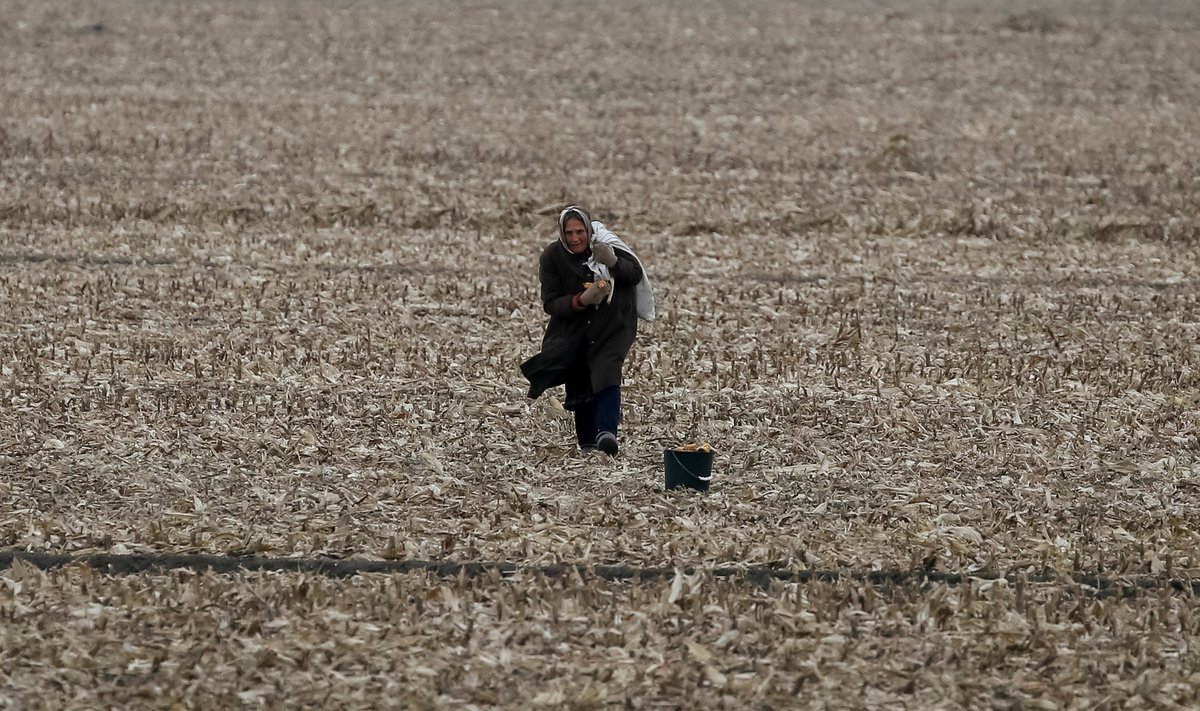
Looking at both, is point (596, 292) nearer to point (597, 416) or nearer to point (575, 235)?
point (575, 235)

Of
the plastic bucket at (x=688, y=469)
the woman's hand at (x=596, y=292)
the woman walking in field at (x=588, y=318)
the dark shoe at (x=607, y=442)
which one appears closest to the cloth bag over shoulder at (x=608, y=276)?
the woman walking in field at (x=588, y=318)

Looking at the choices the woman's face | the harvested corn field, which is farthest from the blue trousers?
the woman's face

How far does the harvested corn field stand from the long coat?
0.56m

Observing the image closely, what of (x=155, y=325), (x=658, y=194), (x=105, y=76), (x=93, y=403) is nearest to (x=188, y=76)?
(x=105, y=76)

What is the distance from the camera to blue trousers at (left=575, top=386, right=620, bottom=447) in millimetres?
9344

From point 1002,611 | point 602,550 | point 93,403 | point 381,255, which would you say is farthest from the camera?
Result: point 381,255

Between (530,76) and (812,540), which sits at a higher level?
(530,76)

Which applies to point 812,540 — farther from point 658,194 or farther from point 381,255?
point 658,194

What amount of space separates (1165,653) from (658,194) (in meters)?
13.0

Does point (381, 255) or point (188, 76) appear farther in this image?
point (188, 76)

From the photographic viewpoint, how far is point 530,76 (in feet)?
93.1

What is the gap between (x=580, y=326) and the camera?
30.6 ft

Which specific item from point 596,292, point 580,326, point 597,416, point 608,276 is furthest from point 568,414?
point 596,292

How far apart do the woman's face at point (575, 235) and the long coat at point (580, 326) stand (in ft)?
0.37
